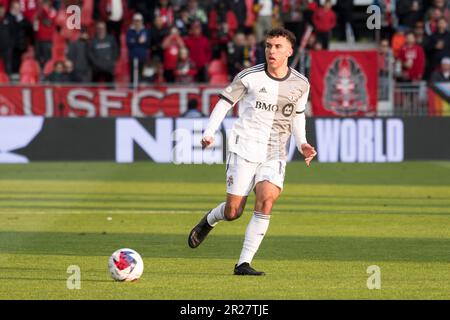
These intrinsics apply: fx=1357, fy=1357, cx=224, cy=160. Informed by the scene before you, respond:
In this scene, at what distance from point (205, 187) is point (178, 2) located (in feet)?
36.5

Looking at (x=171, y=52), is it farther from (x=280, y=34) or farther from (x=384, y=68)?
(x=280, y=34)

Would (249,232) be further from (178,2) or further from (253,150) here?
(178,2)

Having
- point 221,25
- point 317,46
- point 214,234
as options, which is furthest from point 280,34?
point 221,25

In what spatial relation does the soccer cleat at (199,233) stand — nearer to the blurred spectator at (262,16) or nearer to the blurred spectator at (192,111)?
the blurred spectator at (192,111)

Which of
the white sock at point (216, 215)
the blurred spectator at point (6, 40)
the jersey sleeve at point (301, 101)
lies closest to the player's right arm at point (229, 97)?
the jersey sleeve at point (301, 101)

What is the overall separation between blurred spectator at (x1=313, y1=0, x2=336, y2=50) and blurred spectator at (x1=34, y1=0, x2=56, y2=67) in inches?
251

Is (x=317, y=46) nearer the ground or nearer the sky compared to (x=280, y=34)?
nearer the ground

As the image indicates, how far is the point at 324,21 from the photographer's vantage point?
32.9m

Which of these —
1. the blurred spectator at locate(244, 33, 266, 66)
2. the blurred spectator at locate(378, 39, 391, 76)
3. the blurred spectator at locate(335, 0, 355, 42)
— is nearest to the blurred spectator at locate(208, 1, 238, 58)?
the blurred spectator at locate(244, 33, 266, 66)

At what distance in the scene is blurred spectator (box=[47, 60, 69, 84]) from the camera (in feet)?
104

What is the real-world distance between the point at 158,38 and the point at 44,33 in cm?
275

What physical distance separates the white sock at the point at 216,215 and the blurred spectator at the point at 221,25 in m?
20.3

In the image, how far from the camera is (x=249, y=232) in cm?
1235
